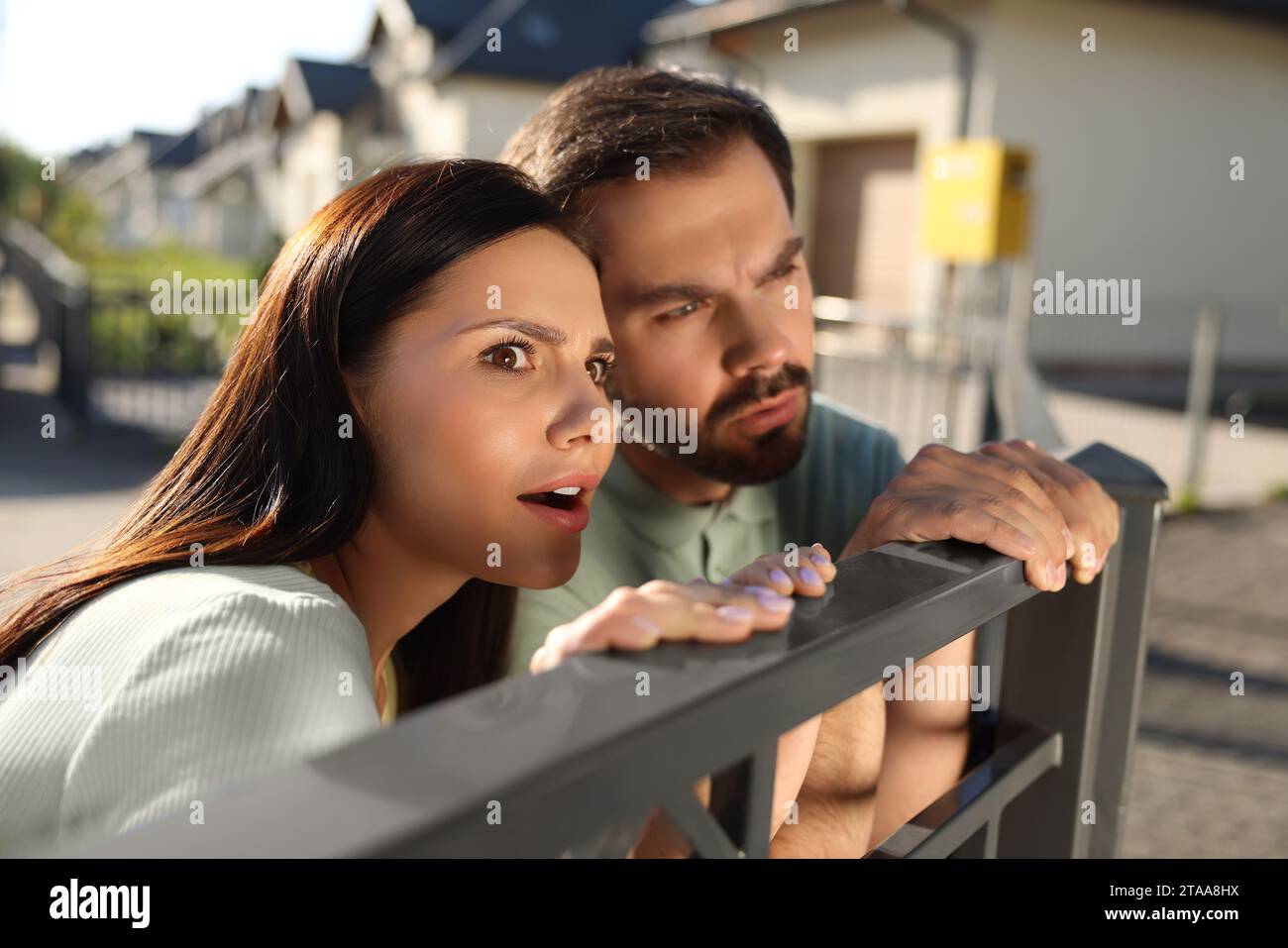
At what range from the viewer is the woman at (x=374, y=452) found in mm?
1295

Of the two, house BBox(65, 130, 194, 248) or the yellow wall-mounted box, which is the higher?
house BBox(65, 130, 194, 248)

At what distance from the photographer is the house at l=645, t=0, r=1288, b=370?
549 inches

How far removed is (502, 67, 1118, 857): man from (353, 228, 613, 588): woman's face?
1.63ft

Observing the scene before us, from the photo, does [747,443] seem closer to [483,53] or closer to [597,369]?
[597,369]

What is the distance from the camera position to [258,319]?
1767 mm

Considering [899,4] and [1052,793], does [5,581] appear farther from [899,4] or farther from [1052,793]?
[899,4]

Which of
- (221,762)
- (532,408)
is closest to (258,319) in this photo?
(532,408)

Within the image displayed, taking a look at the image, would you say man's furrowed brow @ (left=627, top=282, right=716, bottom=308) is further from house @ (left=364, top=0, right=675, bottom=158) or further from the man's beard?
house @ (left=364, top=0, right=675, bottom=158)

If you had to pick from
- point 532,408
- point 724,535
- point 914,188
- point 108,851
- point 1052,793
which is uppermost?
point 914,188

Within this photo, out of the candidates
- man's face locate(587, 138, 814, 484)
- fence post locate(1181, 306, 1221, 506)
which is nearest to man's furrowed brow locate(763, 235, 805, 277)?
man's face locate(587, 138, 814, 484)

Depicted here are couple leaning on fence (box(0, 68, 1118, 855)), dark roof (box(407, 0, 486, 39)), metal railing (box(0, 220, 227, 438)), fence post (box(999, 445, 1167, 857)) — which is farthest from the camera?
dark roof (box(407, 0, 486, 39))

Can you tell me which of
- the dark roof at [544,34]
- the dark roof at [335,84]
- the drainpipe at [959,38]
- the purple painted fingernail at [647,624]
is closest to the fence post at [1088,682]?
the purple painted fingernail at [647,624]

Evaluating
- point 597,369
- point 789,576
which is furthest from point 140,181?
point 789,576
